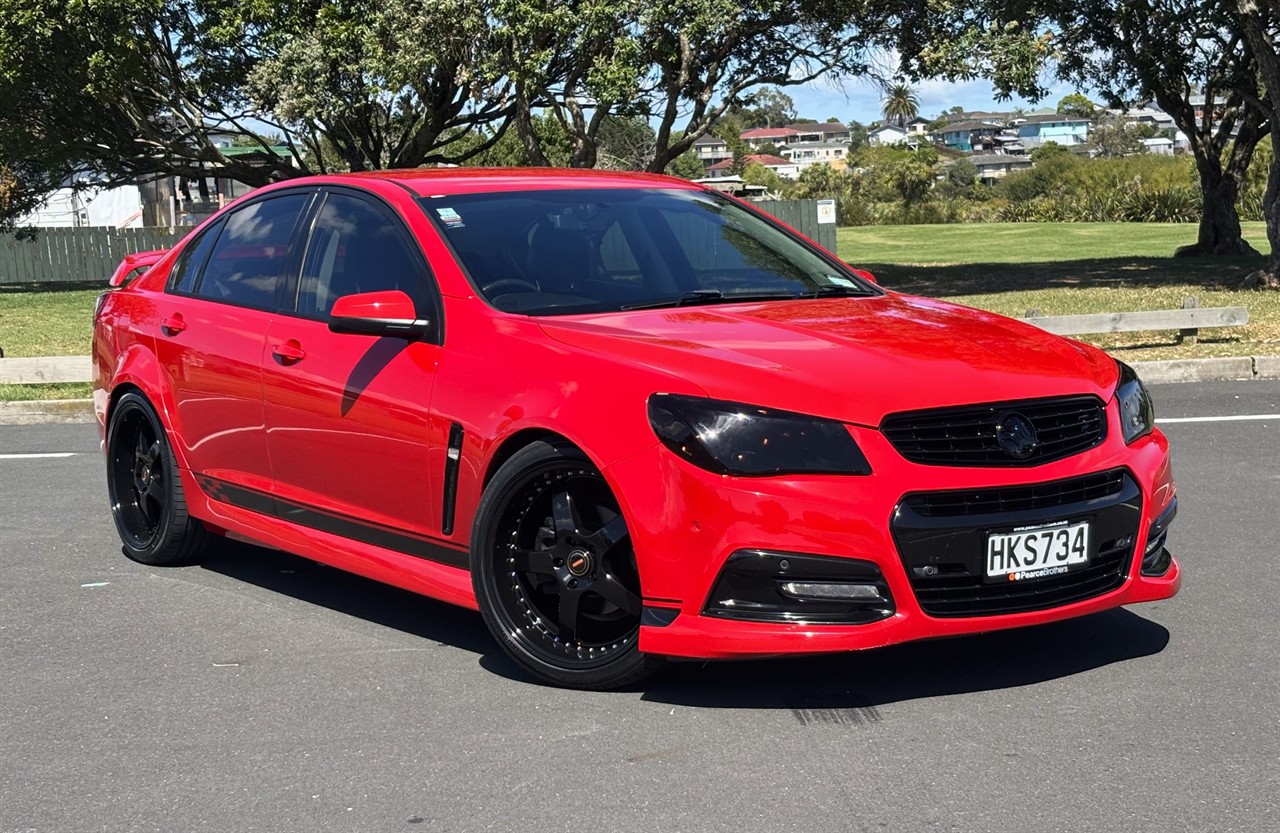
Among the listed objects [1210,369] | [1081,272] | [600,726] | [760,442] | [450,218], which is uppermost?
[450,218]

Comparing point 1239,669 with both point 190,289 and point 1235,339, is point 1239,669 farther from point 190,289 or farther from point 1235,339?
point 1235,339

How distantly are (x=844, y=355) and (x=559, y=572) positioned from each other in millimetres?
1101

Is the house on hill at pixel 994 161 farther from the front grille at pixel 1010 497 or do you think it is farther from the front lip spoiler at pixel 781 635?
the front lip spoiler at pixel 781 635

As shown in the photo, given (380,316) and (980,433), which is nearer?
(980,433)

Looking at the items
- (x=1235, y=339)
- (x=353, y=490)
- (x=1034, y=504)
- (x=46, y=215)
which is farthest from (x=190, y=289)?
(x=46, y=215)

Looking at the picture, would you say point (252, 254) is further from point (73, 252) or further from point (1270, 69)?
point (73, 252)

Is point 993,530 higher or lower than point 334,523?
higher

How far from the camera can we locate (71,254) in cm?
4141

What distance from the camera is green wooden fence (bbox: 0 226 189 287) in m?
41.2

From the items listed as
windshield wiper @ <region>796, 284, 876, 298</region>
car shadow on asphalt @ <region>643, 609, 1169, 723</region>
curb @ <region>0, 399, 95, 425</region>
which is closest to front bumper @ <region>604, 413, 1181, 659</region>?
car shadow on asphalt @ <region>643, 609, 1169, 723</region>

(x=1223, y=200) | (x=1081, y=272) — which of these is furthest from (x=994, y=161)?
(x=1081, y=272)

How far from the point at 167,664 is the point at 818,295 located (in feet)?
8.76

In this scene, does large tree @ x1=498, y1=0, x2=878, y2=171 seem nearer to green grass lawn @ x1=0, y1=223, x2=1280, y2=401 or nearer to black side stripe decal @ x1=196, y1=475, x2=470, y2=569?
green grass lawn @ x1=0, y1=223, x2=1280, y2=401

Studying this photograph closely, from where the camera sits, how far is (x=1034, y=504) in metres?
4.62
